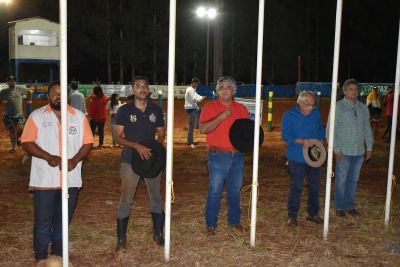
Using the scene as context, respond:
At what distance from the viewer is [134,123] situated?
522 centimetres

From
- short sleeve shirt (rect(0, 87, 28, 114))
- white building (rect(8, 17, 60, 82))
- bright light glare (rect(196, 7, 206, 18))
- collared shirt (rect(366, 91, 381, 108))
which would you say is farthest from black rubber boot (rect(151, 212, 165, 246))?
white building (rect(8, 17, 60, 82))

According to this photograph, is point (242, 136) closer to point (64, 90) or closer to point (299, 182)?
point (299, 182)

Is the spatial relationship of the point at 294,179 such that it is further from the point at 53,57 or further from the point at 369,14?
the point at 369,14

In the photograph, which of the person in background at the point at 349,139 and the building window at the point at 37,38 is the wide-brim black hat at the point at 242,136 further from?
the building window at the point at 37,38

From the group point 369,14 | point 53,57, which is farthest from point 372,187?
point 369,14

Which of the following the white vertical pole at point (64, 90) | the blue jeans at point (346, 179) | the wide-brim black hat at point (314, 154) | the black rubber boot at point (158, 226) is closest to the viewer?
the white vertical pole at point (64, 90)

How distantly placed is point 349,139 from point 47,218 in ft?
13.2

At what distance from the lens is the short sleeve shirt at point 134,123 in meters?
5.21

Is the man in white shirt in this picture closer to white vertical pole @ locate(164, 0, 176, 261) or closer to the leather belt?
the leather belt

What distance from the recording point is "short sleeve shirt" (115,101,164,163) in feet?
17.1

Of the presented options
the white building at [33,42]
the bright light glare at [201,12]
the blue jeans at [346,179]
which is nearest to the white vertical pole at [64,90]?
the blue jeans at [346,179]

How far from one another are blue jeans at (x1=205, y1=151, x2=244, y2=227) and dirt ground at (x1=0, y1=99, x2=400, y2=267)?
0.31 metres

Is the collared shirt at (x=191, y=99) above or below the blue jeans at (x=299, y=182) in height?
above

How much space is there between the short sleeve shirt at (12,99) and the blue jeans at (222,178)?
289 inches
